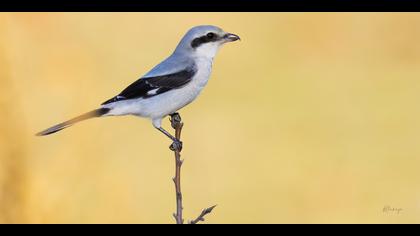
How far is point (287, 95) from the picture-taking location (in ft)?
20.5

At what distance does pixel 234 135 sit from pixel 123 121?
88cm

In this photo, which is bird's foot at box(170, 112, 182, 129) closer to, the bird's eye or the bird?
the bird

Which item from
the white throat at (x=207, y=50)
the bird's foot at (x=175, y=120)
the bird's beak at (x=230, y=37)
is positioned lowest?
the bird's foot at (x=175, y=120)

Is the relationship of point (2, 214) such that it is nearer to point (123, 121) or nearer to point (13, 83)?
point (13, 83)

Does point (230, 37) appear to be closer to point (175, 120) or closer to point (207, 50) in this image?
point (207, 50)

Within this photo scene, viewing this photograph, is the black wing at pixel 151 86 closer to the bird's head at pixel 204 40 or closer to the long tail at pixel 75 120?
the long tail at pixel 75 120

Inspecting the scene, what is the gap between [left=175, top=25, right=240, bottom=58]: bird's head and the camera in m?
3.88

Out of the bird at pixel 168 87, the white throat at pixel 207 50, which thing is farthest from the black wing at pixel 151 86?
the white throat at pixel 207 50

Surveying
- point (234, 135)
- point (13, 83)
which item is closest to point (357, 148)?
point (234, 135)

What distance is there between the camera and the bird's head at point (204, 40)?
12.7 feet

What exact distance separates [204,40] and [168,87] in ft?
1.21

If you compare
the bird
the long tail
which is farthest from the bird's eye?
the long tail

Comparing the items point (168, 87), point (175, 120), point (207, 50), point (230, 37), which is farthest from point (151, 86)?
point (230, 37)

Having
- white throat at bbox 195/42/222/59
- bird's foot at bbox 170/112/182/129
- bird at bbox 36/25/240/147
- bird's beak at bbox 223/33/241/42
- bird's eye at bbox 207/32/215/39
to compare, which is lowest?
bird's foot at bbox 170/112/182/129
